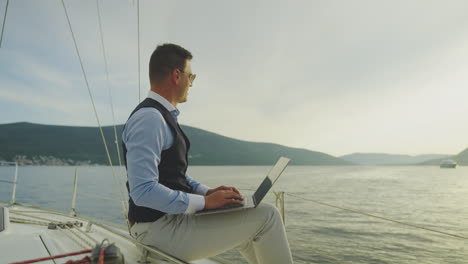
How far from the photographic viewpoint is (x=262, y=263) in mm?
1597

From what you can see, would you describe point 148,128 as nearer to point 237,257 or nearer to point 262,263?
point 262,263

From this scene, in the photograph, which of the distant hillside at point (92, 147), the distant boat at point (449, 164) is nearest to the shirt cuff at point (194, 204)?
the distant hillside at point (92, 147)

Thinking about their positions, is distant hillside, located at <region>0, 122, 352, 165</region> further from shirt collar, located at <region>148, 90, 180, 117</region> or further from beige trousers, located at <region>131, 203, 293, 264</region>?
beige trousers, located at <region>131, 203, 293, 264</region>

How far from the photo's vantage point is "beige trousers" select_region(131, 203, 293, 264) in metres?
1.55

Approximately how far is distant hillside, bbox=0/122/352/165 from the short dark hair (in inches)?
5196

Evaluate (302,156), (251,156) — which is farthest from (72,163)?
(302,156)

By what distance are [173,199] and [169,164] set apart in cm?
23

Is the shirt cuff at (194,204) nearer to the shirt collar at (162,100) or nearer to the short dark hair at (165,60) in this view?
the shirt collar at (162,100)

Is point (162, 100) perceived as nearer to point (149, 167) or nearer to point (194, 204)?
point (149, 167)

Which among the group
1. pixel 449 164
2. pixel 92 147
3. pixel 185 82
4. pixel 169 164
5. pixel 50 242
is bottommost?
pixel 449 164

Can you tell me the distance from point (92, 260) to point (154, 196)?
1.58ft

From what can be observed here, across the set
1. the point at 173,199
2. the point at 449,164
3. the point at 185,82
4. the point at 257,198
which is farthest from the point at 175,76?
the point at 449,164

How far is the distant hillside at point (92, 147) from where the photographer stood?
133 meters

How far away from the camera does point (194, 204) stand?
4.72ft
